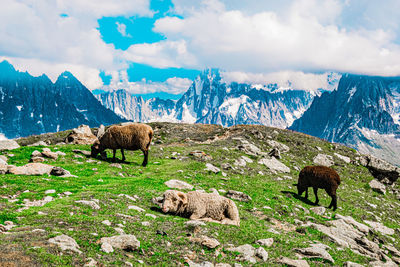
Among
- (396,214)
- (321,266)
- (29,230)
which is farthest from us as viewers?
(396,214)

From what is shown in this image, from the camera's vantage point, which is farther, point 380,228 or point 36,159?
point 380,228

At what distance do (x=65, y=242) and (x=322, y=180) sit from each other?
22.5 m

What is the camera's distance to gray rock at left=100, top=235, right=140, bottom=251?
9189mm

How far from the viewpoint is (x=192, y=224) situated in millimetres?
12352

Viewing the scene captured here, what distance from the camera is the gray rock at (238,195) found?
2042cm

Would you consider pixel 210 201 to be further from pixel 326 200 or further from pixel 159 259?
pixel 326 200

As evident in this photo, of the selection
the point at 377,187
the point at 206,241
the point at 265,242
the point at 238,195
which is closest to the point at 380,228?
the point at 238,195

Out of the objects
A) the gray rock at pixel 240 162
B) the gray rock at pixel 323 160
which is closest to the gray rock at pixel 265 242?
the gray rock at pixel 240 162

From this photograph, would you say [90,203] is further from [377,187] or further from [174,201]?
[377,187]

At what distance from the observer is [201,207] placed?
1469cm

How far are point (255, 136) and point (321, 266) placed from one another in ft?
130

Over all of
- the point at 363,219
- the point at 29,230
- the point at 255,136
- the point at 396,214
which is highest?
the point at 29,230

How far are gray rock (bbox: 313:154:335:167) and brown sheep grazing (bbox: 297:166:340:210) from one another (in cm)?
2328

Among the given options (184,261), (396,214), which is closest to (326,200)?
(396,214)
